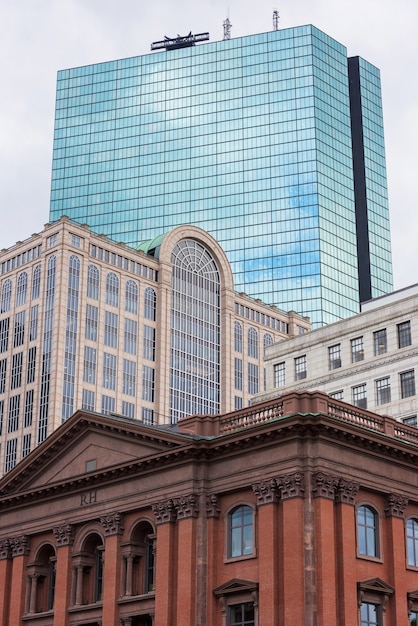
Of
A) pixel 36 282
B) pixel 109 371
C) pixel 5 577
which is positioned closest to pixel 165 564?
pixel 5 577

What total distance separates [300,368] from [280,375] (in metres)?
2.63

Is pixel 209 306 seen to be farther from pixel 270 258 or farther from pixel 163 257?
pixel 270 258

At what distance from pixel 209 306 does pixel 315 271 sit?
30.2 metres

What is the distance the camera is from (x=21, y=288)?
152 metres

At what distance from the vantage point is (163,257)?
158 m

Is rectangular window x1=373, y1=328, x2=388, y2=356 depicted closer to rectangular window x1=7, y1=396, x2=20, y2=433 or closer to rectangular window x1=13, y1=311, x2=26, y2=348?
rectangular window x1=7, y1=396, x2=20, y2=433

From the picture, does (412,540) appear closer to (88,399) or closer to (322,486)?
(322,486)

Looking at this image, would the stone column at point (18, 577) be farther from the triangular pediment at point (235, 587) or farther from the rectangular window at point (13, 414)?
the rectangular window at point (13, 414)

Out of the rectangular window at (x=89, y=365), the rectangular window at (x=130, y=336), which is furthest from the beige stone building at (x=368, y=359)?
the rectangular window at (x=130, y=336)

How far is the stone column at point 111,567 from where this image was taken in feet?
185

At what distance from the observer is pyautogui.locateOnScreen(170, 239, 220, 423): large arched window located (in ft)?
517

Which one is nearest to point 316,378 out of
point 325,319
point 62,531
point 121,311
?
point 62,531

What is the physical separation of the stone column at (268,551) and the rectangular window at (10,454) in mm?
95782

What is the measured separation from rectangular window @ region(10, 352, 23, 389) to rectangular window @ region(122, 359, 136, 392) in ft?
46.0
